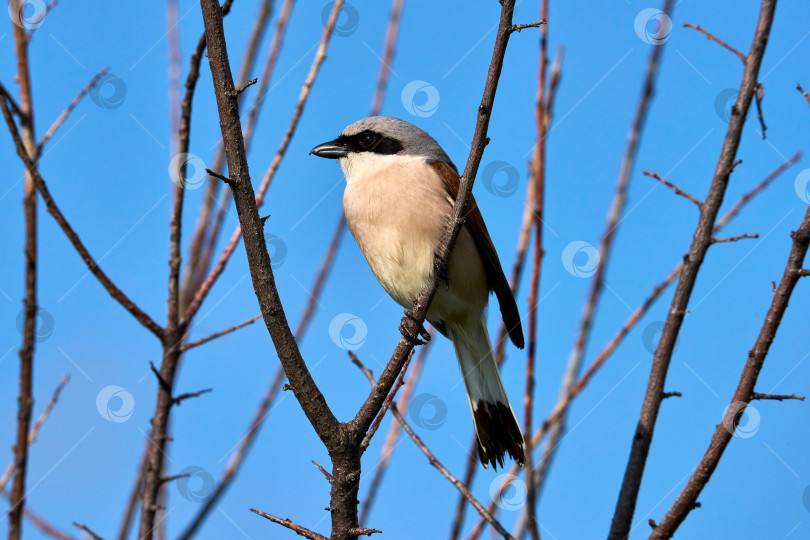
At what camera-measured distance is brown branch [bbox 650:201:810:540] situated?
97.2 inches

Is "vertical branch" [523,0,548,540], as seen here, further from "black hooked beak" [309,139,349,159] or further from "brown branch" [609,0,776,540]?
"black hooked beak" [309,139,349,159]

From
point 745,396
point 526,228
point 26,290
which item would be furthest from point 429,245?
point 26,290

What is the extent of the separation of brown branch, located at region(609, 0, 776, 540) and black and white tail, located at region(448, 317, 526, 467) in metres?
0.82

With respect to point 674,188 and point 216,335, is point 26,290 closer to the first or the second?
point 216,335

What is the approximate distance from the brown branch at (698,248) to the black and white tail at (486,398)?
82cm

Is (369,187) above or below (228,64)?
above

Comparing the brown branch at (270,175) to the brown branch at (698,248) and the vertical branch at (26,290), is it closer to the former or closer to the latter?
the vertical branch at (26,290)

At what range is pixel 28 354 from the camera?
282 cm

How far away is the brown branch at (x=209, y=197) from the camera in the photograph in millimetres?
3693

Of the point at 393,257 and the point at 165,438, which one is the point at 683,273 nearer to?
the point at 393,257

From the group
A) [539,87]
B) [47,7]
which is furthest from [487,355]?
[47,7]

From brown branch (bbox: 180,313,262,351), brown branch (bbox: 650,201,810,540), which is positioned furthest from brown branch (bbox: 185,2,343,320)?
brown branch (bbox: 650,201,810,540)

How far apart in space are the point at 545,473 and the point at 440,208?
4.43 feet

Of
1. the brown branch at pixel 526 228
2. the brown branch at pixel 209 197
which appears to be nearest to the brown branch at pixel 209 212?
the brown branch at pixel 209 197
